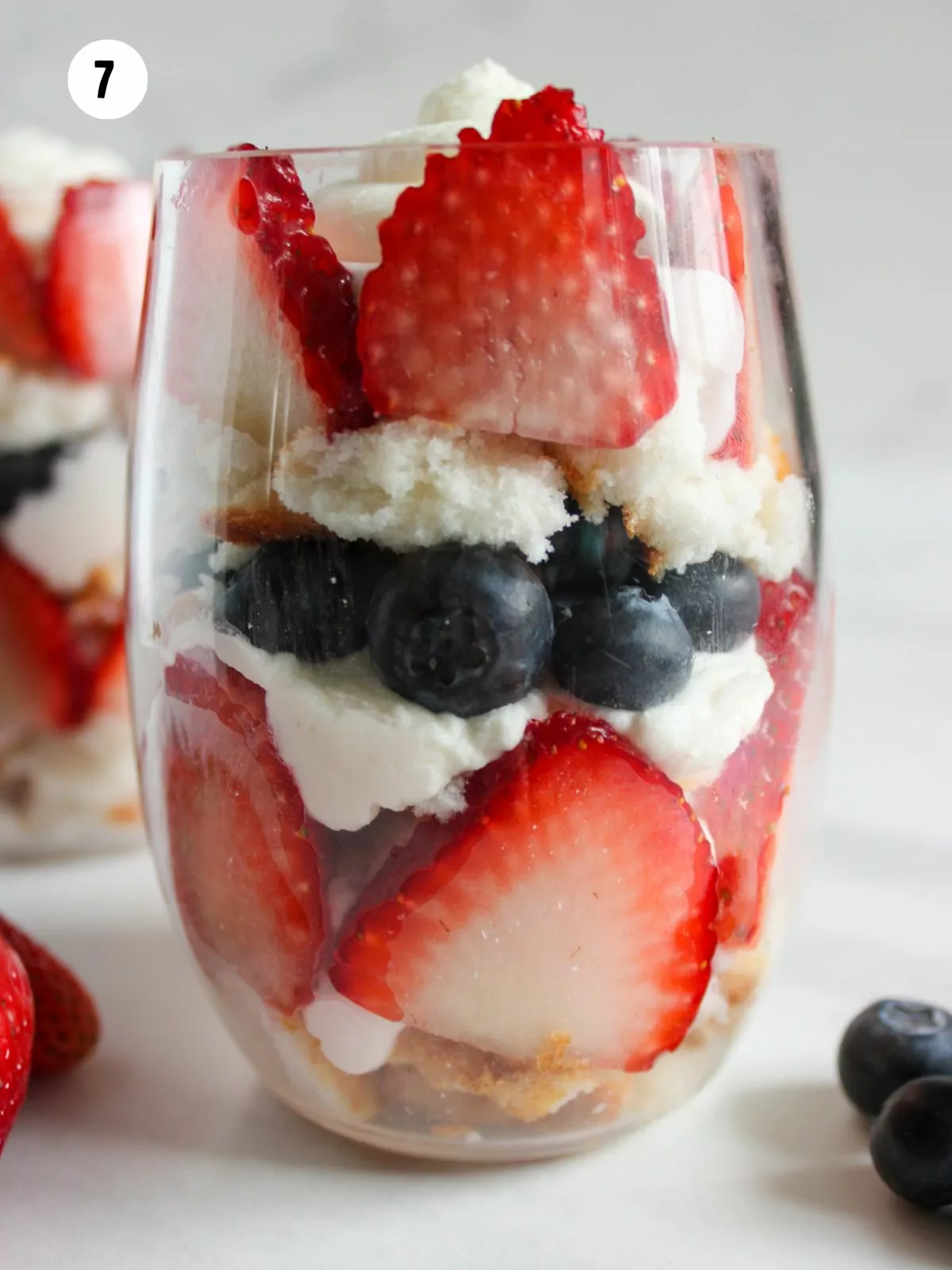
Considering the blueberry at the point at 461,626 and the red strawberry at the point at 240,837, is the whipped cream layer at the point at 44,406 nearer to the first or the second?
the red strawberry at the point at 240,837

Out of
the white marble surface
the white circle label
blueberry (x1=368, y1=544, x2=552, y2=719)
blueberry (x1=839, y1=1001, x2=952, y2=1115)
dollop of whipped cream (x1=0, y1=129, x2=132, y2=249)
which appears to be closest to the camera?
blueberry (x1=368, y1=544, x2=552, y2=719)

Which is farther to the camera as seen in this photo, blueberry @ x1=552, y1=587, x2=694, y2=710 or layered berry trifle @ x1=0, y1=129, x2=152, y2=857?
layered berry trifle @ x1=0, y1=129, x2=152, y2=857

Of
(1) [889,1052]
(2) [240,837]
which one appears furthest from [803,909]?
(2) [240,837]

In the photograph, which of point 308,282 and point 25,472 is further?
point 25,472

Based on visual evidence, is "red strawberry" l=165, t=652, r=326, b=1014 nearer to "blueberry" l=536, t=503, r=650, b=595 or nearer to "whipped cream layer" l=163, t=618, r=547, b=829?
"whipped cream layer" l=163, t=618, r=547, b=829

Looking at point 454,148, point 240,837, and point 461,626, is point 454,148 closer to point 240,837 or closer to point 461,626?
point 461,626

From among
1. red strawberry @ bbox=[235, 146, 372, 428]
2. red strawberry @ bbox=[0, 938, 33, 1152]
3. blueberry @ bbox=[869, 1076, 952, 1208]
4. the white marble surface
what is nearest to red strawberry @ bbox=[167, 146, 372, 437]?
red strawberry @ bbox=[235, 146, 372, 428]
